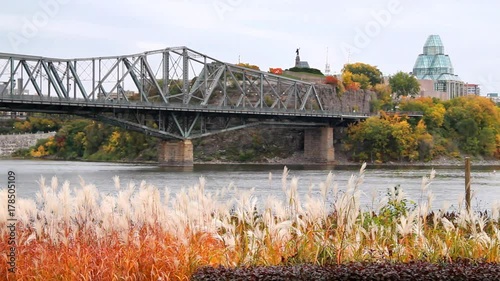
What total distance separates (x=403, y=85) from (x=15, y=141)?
71175mm

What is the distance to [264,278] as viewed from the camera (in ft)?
36.6

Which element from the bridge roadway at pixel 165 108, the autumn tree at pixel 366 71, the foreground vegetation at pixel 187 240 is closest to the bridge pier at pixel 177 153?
the bridge roadway at pixel 165 108

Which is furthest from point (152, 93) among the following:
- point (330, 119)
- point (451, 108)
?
point (451, 108)

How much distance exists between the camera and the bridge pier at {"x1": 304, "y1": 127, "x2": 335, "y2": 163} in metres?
112

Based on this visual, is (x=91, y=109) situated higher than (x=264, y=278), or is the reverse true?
(x=91, y=109)

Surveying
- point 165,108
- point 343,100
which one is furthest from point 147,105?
point 343,100

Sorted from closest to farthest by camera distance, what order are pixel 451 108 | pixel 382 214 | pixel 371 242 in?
pixel 371 242
pixel 382 214
pixel 451 108

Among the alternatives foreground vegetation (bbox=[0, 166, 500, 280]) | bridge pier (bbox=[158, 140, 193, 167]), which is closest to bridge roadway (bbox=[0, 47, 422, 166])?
bridge pier (bbox=[158, 140, 193, 167])

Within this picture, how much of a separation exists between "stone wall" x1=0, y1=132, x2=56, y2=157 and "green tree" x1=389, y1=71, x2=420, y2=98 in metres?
63.0

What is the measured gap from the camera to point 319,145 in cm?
11394

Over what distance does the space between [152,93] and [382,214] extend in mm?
117338

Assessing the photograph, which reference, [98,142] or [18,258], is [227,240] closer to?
[18,258]

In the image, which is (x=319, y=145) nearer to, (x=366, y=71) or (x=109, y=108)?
(x=109, y=108)

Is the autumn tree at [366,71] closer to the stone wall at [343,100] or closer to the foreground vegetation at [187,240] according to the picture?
the stone wall at [343,100]
